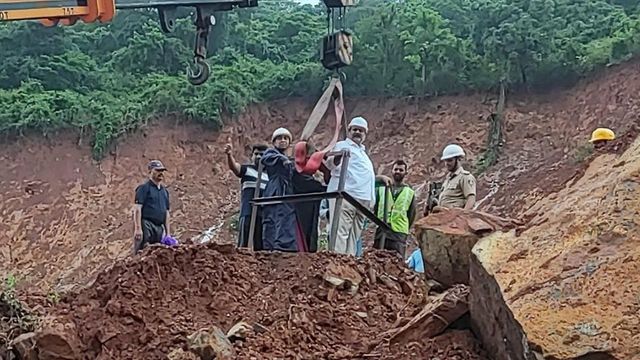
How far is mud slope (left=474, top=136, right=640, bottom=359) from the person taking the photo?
2953 millimetres

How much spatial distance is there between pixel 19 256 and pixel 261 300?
47.5ft

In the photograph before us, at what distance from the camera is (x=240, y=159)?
21625 millimetres

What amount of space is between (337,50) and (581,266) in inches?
177

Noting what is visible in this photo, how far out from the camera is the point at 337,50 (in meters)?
7.48

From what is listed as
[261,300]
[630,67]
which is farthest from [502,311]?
[630,67]

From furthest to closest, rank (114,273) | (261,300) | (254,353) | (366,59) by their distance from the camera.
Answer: (366,59), (114,273), (261,300), (254,353)

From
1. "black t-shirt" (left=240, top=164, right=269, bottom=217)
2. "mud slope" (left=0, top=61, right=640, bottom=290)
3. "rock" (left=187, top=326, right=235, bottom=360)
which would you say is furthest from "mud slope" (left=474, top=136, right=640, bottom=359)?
"mud slope" (left=0, top=61, right=640, bottom=290)

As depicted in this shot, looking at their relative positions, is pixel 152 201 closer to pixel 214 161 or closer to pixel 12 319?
pixel 12 319

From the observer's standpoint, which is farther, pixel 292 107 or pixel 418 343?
pixel 292 107

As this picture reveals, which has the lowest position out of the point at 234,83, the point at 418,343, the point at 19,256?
the point at 19,256

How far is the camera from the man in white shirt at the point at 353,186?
23.0ft

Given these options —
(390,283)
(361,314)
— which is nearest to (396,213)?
(390,283)

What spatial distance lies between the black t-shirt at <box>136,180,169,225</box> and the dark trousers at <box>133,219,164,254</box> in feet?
0.15

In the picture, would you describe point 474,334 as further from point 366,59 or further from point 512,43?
point 366,59
